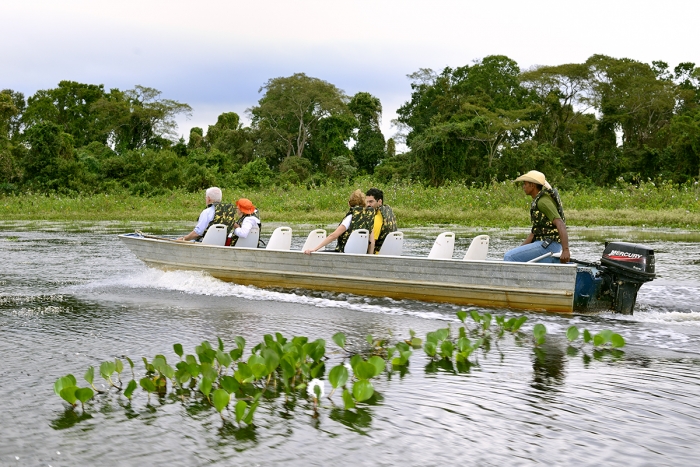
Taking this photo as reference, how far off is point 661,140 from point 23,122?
126 ft

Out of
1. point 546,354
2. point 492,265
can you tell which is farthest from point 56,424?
point 492,265

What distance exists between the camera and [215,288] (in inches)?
418

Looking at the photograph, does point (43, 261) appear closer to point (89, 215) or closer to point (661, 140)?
point (89, 215)

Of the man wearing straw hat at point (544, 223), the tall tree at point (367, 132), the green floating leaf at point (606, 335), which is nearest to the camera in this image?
the green floating leaf at point (606, 335)

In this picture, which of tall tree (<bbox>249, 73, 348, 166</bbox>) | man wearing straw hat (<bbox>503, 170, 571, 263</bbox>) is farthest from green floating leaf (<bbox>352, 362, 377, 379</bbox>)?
tall tree (<bbox>249, 73, 348, 166</bbox>)

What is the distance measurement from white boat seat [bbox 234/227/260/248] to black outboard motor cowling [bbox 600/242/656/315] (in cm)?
496

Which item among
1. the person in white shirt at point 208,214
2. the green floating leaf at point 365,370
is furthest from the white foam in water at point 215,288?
the green floating leaf at point 365,370

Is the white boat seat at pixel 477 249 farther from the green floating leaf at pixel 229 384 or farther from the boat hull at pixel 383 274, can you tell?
the green floating leaf at pixel 229 384

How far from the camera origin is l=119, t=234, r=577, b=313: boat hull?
8.22 metres

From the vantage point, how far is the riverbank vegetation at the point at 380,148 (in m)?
30.1

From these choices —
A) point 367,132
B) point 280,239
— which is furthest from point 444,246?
point 367,132

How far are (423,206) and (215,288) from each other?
16868 mm

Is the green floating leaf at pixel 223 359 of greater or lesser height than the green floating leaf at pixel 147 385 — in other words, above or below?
above

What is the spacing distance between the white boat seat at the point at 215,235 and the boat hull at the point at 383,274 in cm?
19
